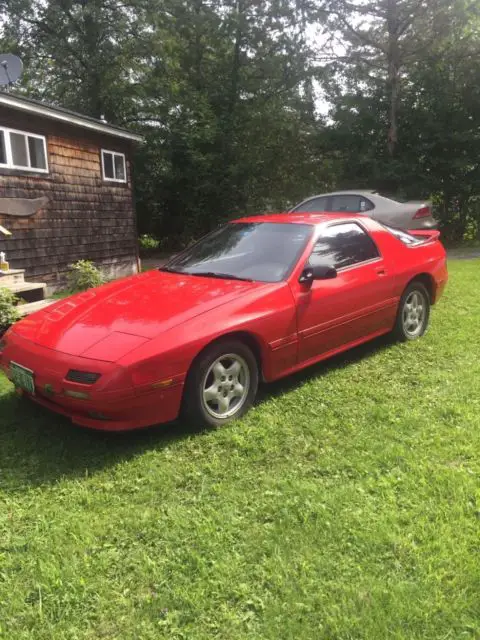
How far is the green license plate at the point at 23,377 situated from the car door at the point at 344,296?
191cm

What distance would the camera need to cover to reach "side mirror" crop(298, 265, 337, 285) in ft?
13.1

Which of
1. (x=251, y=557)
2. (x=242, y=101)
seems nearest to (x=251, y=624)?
(x=251, y=557)

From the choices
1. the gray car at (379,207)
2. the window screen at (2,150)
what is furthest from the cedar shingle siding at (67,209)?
the gray car at (379,207)

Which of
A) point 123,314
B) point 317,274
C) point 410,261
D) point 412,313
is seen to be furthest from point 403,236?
point 123,314

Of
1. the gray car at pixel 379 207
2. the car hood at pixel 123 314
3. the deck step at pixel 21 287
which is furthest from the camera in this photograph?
the gray car at pixel 379 207

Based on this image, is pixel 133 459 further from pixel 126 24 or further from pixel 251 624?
pixel 126 24

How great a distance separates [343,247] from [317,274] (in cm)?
73

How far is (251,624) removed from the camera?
1.93m

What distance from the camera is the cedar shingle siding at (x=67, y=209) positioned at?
31.1ft

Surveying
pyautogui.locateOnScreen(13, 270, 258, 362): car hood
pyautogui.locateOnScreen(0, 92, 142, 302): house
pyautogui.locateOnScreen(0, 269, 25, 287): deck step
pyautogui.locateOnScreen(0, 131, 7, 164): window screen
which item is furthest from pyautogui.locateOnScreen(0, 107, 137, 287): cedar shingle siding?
pyautogui.locateOnScreen(13, 270, 258, 362): car hood

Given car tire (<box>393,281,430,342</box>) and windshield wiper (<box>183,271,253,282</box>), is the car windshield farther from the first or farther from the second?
car tire (<box>393,281,430,342</box>)

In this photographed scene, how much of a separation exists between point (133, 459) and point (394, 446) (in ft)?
5.16

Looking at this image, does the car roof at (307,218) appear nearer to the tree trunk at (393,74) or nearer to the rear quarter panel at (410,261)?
the rear quarter panel at (410,261)

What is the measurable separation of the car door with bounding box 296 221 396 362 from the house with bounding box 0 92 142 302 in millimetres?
5219
